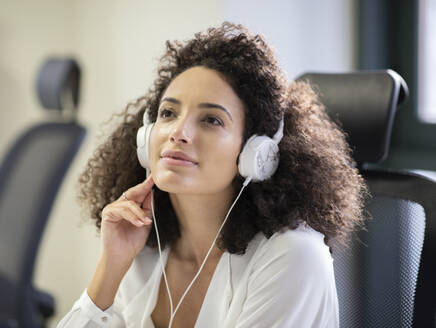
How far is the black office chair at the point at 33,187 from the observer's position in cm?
193

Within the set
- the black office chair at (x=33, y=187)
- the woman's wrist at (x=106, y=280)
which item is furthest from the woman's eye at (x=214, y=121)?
the black office chair at (x=33, y=187)

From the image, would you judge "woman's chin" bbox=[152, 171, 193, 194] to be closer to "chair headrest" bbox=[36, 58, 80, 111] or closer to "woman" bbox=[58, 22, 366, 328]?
"woman" bbox=[58, 22, 366, 328]

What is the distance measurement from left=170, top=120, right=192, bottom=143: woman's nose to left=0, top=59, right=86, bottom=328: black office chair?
0.88 metres

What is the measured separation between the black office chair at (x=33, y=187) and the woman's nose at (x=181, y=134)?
876 millimetres

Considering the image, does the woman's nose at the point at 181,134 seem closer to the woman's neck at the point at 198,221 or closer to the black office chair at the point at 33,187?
the woman's neck at the point at 198,221

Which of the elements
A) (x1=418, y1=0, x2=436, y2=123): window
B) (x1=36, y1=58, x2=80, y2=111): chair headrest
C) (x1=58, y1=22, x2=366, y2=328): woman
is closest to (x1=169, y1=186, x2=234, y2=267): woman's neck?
(x1=58, y1=22, x2=366, y2=328): woman

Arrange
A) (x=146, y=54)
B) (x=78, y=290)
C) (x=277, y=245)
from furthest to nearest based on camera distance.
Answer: (x=78, y=290)
(x=146, y=54)
(x=277, y=245)

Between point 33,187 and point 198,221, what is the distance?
0.86 meters

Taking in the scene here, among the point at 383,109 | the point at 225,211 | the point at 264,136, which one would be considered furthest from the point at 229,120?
the point at 383,109

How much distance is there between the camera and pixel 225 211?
129cm

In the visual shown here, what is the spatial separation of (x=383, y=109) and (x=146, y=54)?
140 centimetres

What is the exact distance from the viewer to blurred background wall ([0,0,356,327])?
2.25m

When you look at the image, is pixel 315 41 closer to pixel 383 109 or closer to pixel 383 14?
pixel 383 14

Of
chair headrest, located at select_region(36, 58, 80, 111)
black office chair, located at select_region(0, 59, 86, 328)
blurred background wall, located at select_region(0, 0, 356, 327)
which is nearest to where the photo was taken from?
black office chair, located at select_region(0, 59, 86, 328)
